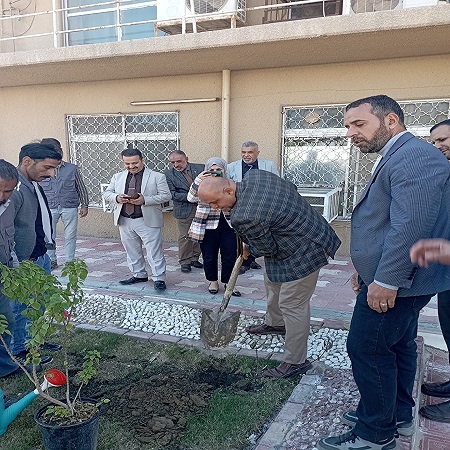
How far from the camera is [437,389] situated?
2.81 meters

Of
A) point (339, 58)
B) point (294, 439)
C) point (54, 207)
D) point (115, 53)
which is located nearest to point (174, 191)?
point (54, 207)

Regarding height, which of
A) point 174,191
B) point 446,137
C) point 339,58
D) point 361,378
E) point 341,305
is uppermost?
point 339,58

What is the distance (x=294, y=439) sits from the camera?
7.52 ft

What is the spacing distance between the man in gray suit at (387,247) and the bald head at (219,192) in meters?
0.94

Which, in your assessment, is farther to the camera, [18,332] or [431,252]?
[18,332]

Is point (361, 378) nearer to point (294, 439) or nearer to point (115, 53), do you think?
point (294, 439)

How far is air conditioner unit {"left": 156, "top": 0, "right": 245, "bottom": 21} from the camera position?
19.7ft

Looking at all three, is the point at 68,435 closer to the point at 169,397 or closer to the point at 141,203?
the point at 169,397

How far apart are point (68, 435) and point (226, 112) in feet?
18.1

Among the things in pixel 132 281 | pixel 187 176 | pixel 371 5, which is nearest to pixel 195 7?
pixel 371 5

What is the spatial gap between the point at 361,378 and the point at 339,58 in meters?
4.95

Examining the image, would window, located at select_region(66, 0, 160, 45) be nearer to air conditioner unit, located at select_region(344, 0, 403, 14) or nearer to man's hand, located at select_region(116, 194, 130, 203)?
air conditioner unit, located at select_region(344, 0, 403, 14)

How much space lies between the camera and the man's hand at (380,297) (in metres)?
1.91

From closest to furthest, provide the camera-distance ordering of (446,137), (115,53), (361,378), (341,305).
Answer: (361,378), (446,137), (341,305), (115,53)
